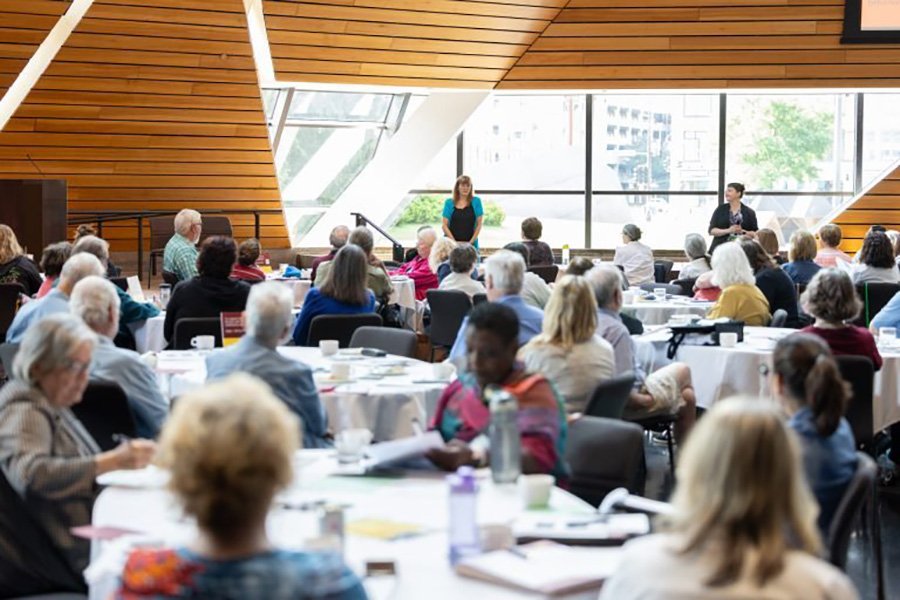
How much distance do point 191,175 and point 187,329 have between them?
331 inches

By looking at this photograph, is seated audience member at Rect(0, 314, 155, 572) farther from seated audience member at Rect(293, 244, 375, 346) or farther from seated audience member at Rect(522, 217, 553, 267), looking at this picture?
seated audience member at Rect(522, 217, 553, 267)

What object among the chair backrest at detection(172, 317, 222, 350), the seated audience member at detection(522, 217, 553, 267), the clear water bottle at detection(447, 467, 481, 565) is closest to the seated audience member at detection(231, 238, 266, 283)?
the chair backrest at detection(172, 317, 222, 350)

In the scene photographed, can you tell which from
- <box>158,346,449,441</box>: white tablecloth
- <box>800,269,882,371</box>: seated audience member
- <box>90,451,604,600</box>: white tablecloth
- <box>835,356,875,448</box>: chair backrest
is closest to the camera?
<box>90,451,604,600</box>: white tablecloth

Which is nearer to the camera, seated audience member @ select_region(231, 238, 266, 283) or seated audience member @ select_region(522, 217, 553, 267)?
seated audience member @ select_region(231, 238, 266, 283)

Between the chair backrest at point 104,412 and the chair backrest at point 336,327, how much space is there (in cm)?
284

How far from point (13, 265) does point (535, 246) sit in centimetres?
480

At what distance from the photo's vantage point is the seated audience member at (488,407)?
13.3 feet

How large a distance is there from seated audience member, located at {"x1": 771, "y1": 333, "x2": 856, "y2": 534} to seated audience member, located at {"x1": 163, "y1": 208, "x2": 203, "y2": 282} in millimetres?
7000

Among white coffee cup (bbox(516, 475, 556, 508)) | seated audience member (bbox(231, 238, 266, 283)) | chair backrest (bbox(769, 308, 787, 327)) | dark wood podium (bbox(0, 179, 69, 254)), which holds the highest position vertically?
dark wood podium (bbox(0, 179, 69, 254))

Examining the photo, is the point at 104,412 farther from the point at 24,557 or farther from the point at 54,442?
the point at 24,557

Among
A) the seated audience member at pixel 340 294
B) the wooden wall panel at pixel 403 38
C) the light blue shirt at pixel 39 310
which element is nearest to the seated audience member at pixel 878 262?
the seated audience member at pixel 340 294

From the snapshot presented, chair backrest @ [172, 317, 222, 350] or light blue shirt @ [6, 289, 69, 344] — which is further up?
light blue shirt @ [6, 289, 69, 344]

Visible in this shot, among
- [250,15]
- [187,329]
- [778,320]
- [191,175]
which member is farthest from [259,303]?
[191,175]

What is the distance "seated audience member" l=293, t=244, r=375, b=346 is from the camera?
772cm
